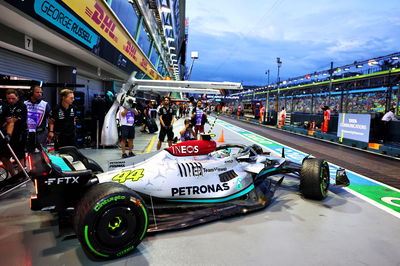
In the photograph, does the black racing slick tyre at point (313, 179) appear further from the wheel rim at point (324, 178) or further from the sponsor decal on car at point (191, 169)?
the sponsor decal on car at point (191, 169)

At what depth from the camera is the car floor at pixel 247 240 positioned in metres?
2.54

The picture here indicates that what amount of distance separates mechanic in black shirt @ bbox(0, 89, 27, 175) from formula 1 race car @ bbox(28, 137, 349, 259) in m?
1.09

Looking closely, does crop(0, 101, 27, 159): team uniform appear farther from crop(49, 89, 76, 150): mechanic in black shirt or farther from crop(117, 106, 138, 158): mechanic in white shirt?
crop(117, 106, 138, 158): mechanic in white shirt

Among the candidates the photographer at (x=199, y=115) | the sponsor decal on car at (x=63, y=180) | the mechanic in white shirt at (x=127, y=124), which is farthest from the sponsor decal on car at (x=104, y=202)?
the photographer at (x=199, y=115)

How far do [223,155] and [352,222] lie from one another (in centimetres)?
210

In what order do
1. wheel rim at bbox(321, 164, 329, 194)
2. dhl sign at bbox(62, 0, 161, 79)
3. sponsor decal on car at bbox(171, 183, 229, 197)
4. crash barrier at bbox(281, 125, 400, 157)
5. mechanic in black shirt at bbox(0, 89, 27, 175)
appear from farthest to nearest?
1. crash barrier at bbox(281, 125, 400, 157)
2. dhl sign at bbox(62, 0, 161, 79)
3. wheel rim at bbox(321, 164, 329, 194)
4. mechanic in black shirt at bbox(0, 89, 27, 175)
5. sponsor decal on car at bbox(171, 183, 229, 197)

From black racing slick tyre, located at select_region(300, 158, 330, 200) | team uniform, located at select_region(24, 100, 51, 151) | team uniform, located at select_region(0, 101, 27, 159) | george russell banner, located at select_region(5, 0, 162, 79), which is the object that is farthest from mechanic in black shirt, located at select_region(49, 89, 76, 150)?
black racing slick tyre, located at select_region(300, 158, 330, 200)

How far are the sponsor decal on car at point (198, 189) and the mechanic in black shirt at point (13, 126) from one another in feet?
9.40

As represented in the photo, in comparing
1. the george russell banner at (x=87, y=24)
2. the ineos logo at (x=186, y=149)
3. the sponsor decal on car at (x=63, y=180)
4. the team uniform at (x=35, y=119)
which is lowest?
the sponsor decal on car at (x=63, y=180)

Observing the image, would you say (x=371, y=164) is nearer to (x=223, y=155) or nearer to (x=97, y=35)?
(x=223, y=155)

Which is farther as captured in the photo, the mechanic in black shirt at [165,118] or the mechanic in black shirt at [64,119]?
the mechanic in black shirt at [165,118]

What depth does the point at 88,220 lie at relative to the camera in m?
2.28

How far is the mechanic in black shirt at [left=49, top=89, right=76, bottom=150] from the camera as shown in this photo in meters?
4.95

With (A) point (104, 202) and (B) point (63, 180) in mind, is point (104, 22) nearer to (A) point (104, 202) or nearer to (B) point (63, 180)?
(B) point (63, 180)
